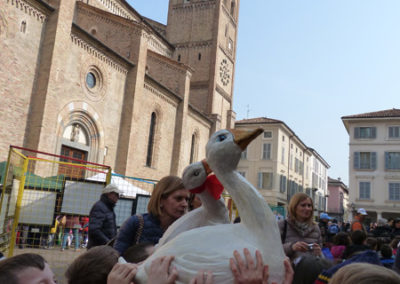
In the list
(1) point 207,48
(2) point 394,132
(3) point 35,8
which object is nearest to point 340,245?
(3) point 35,8

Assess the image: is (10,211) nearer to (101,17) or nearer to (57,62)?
(57,62)

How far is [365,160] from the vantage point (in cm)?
2939

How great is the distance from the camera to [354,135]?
98.8ft

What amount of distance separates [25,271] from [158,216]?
121 cm

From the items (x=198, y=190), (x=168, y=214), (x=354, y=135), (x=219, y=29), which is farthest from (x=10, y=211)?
(x=354, y=135)

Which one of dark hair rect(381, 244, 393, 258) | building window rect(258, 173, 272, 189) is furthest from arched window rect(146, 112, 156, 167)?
building window rect(258, 173, 272, 189)

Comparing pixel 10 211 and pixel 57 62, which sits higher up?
pixel 57 62

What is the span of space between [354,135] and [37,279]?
32149mm

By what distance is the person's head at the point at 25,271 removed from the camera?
1219 mm

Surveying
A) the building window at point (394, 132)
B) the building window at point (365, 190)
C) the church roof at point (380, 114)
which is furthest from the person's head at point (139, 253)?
the building window at point (394, 132)

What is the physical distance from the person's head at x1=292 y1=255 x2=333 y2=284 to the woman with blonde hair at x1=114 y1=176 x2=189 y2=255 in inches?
31.3

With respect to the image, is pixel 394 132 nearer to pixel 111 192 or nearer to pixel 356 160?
pixel 356 160

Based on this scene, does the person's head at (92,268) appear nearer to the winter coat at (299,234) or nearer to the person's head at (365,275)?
the person's head at (365,275)

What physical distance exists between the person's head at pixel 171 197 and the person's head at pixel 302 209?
56.3 inches
